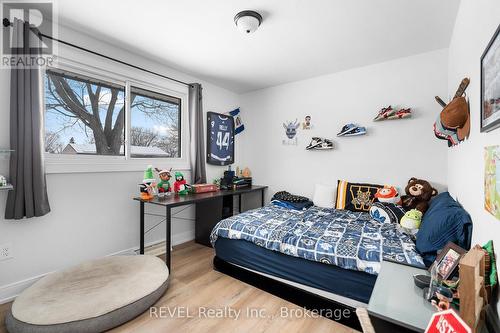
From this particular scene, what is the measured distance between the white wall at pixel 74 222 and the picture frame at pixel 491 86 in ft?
9.56

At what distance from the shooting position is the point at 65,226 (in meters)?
2.17

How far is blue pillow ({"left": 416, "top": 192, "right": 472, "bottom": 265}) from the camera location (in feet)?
4.57

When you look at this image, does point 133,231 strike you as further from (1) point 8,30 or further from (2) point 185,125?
(1) point 8,30

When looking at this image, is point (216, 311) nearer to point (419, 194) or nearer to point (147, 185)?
point (147, 185)

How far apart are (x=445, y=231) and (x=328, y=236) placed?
786 mm

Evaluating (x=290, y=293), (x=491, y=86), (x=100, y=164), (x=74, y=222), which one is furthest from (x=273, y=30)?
(x=74, y=222)

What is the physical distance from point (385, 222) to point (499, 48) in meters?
1.84

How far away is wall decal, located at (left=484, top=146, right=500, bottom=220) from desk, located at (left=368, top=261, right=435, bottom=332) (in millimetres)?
478

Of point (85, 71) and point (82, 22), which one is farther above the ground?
point (82, 22)

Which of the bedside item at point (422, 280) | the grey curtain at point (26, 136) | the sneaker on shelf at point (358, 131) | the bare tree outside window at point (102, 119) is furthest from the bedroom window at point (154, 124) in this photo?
the bedside item at point (422, 280)

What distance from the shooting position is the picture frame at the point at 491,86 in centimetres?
92

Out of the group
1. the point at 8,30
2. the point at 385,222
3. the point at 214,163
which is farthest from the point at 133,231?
the point at 385,222

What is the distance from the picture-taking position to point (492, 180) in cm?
96
